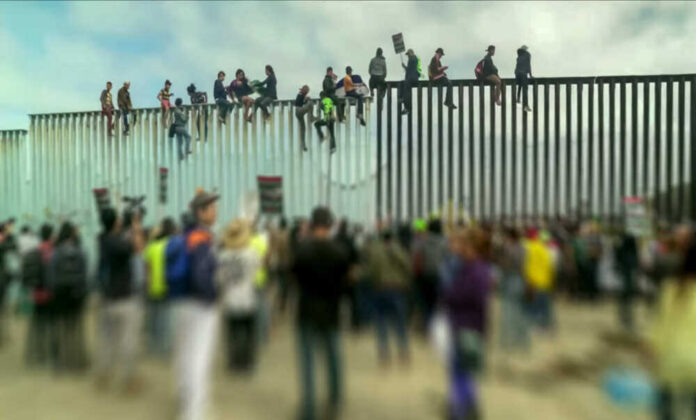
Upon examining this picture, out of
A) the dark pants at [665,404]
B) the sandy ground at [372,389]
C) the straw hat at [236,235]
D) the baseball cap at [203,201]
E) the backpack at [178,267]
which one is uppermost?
the baseball cap at [203,201]

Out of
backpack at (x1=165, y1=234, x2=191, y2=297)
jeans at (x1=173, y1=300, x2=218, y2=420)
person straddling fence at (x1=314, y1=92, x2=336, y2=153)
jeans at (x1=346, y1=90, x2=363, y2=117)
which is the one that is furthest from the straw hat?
jeans at (x1=346, y1=90, x2=363, y2=117)

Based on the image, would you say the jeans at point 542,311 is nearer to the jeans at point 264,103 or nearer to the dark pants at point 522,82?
the dark pants at point 522,82

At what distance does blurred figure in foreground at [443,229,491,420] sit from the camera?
150 inches

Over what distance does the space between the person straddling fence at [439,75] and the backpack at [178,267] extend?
1142 centimetres

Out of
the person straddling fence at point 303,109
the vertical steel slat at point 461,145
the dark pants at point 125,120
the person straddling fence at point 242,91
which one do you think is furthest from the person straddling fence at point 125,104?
the vertical steel slat at point 461,145

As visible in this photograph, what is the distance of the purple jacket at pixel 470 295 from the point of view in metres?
3.81

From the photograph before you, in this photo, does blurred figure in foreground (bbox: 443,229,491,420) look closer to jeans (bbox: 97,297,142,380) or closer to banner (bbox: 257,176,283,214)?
jeans (bbox: 97,297,142,380)

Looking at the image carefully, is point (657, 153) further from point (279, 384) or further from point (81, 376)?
point (81, 376)

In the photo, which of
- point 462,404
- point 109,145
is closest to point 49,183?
point 109,145

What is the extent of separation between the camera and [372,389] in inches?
205

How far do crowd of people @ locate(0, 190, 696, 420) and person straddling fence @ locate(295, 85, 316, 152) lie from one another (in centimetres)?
656

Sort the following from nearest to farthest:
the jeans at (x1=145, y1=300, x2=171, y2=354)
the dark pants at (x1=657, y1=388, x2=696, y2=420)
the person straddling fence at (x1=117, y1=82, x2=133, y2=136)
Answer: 1. the dark pants at (x1=657, y1=388, x2=696, y2=420)
2. the jeans at (x1=145, y1=300, x2=171, y2=354)
3. the person straddling fence at (x1=117, y1=82, x2=133, y2=136)

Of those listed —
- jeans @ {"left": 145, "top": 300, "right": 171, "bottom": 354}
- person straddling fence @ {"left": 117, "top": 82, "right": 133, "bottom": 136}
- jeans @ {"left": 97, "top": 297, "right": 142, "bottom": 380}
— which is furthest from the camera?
person straddling fence @ {"left": 117, "top": 82, "right": 133, "bottom": 136}

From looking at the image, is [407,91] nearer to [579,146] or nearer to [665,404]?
[579,146]
